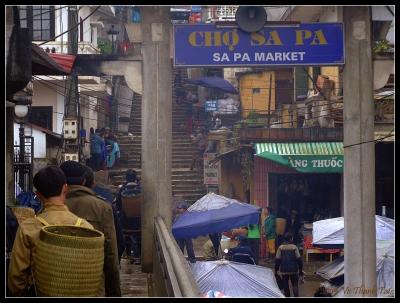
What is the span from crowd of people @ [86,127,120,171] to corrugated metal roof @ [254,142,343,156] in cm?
572

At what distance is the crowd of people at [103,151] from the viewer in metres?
25.1

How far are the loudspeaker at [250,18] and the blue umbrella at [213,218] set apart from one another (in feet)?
14.2

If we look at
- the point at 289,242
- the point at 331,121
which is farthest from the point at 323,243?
the point at 331,121

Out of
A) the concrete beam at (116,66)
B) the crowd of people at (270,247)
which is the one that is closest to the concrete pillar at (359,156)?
the crowd of people at (270,247)

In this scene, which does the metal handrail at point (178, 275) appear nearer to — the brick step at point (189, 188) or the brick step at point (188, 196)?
the brick step at point (188, 196)

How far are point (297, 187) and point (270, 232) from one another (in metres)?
3.10

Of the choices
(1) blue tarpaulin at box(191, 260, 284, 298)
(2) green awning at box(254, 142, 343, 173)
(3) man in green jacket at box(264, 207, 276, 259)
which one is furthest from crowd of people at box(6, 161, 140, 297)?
(2) green awning at box(254, 142, 343, 173)

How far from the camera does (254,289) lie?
39.9ft
